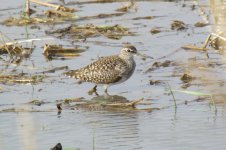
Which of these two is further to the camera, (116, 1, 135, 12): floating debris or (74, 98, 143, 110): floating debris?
(116, 1, 135, 12): floating debris

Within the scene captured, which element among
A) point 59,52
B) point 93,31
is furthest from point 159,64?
point 93,31

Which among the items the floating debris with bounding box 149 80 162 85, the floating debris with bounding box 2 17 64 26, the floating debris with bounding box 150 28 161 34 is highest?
the floating debris with bounding box 2 17 64 26

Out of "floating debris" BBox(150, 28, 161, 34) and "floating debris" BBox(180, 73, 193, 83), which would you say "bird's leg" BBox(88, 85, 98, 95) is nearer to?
"floating debris" BBox(180, 73, 193, 83)

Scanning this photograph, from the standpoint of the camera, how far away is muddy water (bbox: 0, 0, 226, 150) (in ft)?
29.3

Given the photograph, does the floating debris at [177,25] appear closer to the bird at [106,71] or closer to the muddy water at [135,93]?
the muddy water at [135,93]

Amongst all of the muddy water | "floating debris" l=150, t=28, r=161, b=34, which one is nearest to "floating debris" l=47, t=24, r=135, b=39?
the muddy water

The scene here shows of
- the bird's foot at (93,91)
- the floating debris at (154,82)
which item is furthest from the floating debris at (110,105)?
the floating debris at (154,82)

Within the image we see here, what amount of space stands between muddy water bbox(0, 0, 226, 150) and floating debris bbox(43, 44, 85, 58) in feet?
0.47

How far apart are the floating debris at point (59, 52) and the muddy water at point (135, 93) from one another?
A: 0.47 feet

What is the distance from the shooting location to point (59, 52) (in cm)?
1355

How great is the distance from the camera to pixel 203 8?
51.9 feet

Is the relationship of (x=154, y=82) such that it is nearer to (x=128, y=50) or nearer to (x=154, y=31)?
(x=128, y=50)

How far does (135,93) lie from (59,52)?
8.24ft

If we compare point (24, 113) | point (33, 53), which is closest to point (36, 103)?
point (24, 113)
